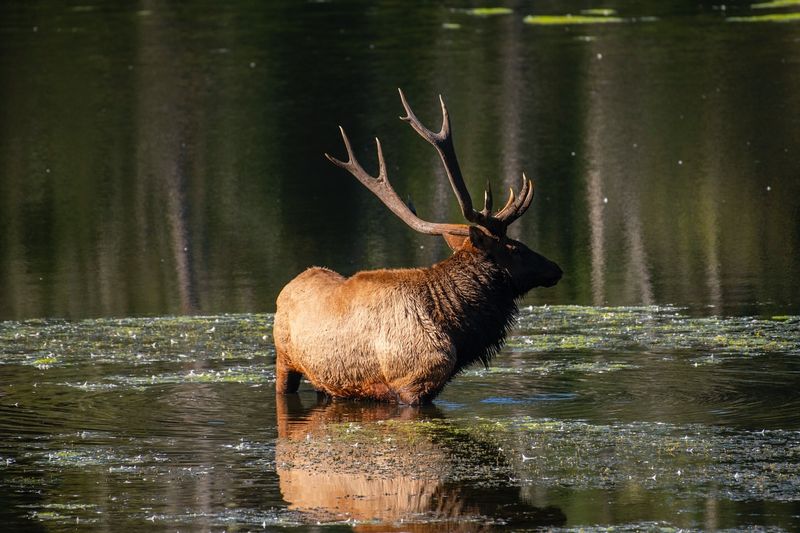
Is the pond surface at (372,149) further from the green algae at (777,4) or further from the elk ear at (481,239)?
the elk ear at (481,239)

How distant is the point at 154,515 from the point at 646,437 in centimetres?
297

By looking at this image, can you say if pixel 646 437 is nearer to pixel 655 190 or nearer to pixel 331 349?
pixel 331 349

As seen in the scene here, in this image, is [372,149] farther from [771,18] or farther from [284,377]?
[771,18]

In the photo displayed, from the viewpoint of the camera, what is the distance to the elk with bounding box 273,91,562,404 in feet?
37.3

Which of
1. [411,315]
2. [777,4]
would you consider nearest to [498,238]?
[411,315]

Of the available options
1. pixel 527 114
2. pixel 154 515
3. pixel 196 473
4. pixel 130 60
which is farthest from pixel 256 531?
pixel 130 60

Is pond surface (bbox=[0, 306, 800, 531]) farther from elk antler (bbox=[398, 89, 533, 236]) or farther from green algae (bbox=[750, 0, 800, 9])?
green algae (bbox=[750, 0, 800, 9])

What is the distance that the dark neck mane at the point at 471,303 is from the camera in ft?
38.0

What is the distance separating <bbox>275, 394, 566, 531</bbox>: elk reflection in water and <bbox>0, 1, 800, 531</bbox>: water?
0.03 m

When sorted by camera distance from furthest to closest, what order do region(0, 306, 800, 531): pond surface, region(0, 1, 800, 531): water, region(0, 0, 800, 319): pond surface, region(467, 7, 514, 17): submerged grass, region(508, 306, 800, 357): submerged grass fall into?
1. region(467, 7, 514, 17): submerged grass
2. region(0, 0, 800, 319): pond surface
3. region(508, 306, 800, 357): submerged grass
4. region(0, 1, 800, 531): water
5. region(0, 306, 800, 531): pond surface

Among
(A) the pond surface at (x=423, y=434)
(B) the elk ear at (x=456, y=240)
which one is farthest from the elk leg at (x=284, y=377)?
(B) the elk ear at (x=456, y=240)

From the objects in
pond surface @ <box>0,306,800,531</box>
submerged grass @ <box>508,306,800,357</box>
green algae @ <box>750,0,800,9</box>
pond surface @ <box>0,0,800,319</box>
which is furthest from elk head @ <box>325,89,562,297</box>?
green algae @ <box>750,0,800,9</box>

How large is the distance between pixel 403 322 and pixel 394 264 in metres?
6.04

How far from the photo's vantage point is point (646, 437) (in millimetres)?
10047
